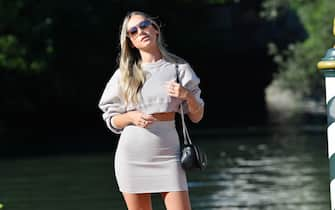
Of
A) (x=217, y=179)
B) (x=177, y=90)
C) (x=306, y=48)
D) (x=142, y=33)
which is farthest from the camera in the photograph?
(x=306, y=48)

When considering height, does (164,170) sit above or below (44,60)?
above

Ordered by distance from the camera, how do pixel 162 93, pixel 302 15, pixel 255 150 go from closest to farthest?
pixel 162 93 < pixel 255 150 < pixel 302 15

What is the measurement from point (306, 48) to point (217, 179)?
23.1 metres

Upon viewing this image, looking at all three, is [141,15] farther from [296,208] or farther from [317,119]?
[317,119]

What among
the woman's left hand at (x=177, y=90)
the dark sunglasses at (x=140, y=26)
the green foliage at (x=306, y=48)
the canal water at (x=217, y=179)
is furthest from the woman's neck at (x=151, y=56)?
the green foliage at (x=306, y=48)

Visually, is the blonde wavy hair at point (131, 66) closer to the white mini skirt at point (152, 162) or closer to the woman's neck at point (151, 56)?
the woman's neck at point (151, 56)

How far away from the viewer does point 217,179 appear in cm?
1598

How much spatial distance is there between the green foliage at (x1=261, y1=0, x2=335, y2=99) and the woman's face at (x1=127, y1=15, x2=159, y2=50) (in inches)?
1179

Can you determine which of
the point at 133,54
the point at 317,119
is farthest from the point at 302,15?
the point at 133,54

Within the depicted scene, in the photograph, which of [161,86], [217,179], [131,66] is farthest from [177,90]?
[217,179]

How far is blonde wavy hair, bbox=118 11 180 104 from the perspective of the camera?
6355 mm

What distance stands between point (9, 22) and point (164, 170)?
23564mm

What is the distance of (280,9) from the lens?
4131 cm

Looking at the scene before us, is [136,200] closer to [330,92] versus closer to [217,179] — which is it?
[330,92]
